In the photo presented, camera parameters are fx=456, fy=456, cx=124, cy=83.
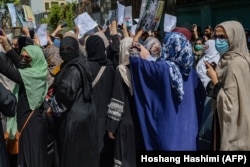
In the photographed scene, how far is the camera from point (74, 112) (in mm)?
4246

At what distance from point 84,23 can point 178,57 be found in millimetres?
2932

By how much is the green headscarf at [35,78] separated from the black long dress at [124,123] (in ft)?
2.34

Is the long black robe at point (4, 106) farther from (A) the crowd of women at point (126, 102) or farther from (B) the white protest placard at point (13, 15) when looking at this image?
(B) the white protest placard at point (13, 15)

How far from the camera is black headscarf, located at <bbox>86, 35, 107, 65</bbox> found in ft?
15.2

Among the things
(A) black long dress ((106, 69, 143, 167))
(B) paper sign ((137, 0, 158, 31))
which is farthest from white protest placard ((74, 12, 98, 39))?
(A) black long dress ((106, 69, 143, 167))

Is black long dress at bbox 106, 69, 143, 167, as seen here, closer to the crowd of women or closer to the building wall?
the crowd of women

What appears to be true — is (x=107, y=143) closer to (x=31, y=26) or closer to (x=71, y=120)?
(x=71, y=120)

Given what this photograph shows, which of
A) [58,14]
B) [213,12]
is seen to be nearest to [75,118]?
[213,12]

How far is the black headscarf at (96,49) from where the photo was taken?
182 inches

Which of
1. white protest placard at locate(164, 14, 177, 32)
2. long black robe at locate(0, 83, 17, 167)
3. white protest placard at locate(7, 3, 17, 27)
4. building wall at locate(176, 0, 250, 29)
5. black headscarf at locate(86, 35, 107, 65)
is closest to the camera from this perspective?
long black robe at locate(0, 83, 17, 167)

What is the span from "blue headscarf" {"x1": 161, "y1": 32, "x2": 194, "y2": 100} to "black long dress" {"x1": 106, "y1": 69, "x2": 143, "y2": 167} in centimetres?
58

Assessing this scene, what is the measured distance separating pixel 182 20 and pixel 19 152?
37.0ft

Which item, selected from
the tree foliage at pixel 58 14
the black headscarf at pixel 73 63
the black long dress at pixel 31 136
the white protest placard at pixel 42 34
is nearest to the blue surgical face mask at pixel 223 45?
the black headscarf at pixel 73 63

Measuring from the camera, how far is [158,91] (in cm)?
387
